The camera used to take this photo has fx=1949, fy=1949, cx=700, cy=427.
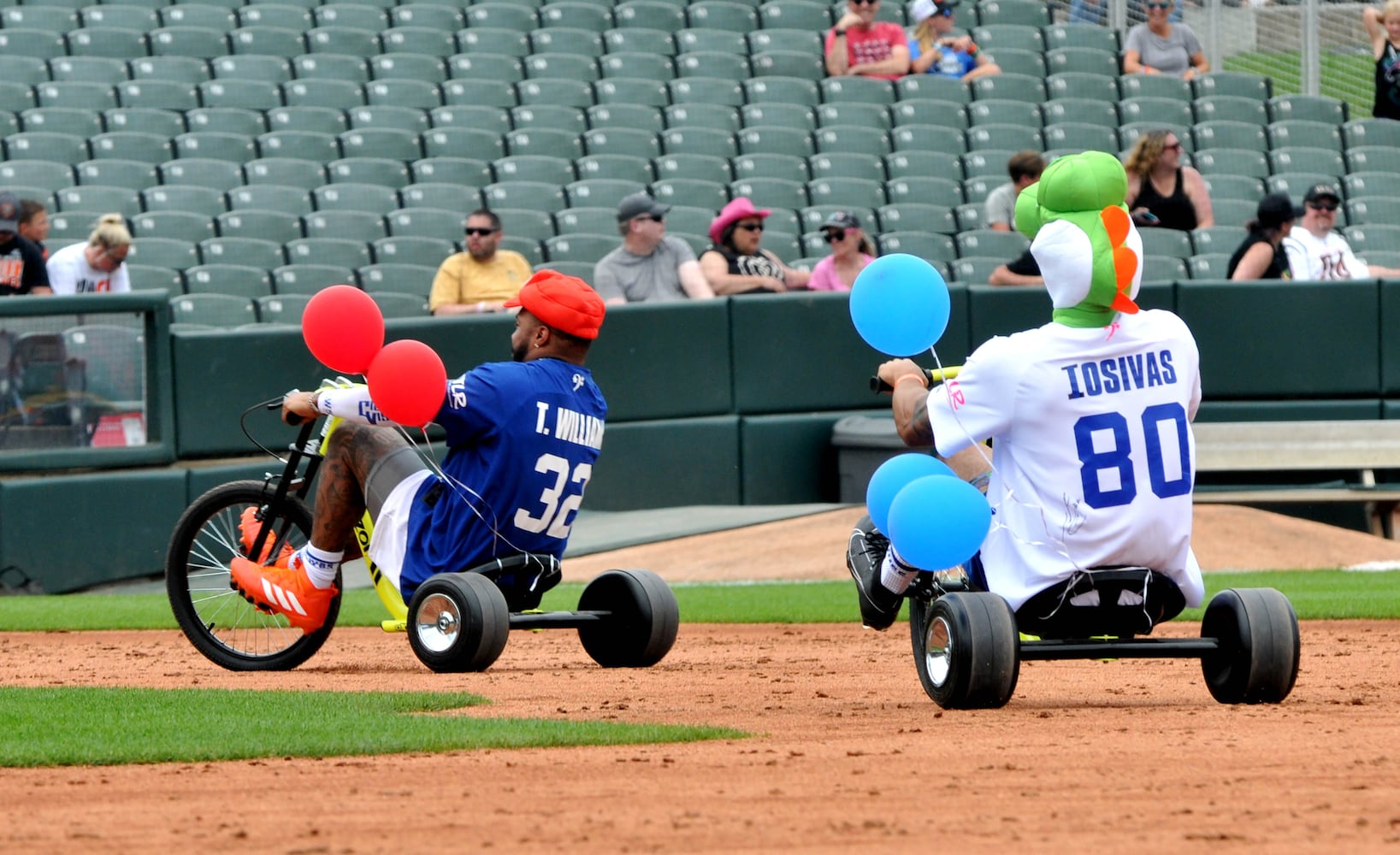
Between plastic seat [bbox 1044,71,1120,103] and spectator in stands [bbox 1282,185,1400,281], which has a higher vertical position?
plastic seat [bbox 1044,71,1120,103]

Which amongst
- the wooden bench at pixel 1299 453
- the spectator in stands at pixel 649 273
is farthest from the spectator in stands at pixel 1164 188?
the spectator in stands at pixel 649 273

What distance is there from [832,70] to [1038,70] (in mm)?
2048

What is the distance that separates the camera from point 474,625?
7.02 m

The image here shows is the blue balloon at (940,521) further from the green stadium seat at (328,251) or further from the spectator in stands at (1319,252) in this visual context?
the green stadium seat at (328,251)

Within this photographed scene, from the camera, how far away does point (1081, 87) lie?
718 inches

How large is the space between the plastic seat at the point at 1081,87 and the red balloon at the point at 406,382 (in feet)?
40.7

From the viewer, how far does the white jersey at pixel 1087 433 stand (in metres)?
5.95

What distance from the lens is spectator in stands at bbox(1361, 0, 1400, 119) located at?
1756 cm

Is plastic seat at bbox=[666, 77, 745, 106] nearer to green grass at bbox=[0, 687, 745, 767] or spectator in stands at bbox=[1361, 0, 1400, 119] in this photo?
spectator in stands at bbox=[1361, 0, 1400, 119]

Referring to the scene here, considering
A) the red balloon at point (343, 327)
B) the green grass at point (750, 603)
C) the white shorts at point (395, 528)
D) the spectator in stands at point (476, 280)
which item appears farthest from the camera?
the spectator in stands at point (476, 280)

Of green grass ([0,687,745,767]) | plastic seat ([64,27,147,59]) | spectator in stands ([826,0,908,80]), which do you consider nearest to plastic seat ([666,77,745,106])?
spectator in stands ([826,0,908,80])

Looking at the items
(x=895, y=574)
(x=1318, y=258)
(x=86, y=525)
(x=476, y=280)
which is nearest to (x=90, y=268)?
(x=86, y=525)

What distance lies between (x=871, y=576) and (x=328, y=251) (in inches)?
343

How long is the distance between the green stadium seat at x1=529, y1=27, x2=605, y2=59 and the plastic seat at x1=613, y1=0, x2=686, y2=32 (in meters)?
0.55
